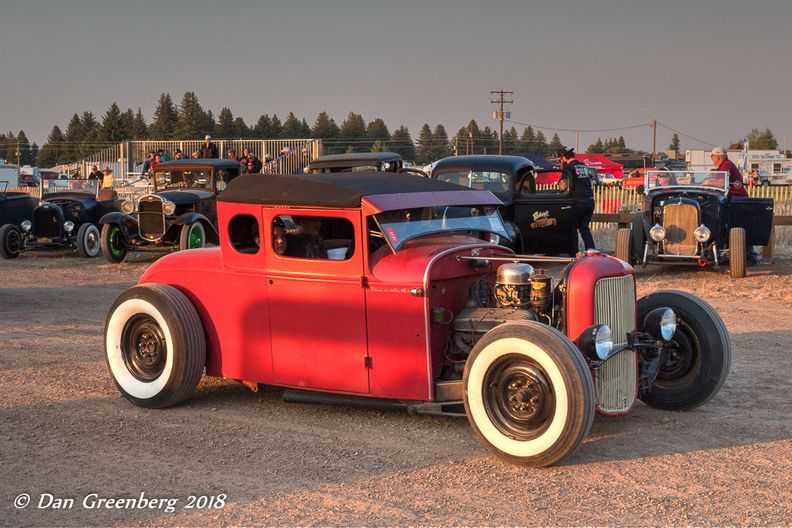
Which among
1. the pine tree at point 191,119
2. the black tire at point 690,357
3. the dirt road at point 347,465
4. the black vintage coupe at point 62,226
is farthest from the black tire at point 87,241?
the pine tree at point 191,119

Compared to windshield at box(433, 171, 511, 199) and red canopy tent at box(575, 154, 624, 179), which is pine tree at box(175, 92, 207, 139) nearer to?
red canopy tent at box(575, 154, 624, 179)

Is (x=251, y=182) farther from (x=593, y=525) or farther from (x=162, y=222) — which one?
(x=162, y=222)

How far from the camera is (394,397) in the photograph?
16.2 feet

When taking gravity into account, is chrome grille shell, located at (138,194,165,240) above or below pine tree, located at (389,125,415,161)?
below

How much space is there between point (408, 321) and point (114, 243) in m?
12.0

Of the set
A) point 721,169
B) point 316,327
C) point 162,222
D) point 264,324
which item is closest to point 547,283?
point 316,327

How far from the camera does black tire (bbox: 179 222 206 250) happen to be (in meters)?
14.3

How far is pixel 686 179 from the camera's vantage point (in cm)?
1303

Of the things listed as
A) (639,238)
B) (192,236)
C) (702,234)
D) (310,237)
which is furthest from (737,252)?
(192,236)

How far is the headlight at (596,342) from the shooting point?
14.6 ft

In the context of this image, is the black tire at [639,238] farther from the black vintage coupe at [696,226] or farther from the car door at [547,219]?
the car door at [547,219]

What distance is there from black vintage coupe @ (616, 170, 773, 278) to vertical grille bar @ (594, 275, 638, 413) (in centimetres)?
771

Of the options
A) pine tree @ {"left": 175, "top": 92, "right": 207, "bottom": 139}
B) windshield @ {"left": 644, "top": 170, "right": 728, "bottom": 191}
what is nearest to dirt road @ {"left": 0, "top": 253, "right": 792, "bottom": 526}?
windshield @ {"left": 644, "top": 170, "right": 728, "bottom": 191}

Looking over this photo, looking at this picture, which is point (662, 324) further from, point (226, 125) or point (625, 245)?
point (226, 125)
